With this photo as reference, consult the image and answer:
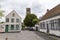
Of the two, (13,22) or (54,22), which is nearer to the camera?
(54,22)

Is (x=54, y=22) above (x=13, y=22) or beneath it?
beneath

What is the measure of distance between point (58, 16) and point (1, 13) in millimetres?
20212

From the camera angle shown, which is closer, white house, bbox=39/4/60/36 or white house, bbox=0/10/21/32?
white house, bbox=39/4/60/36

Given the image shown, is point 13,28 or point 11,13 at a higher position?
point 11,13

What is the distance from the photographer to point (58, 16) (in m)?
31.7

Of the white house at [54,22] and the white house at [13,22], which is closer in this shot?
the white house at [54,22]

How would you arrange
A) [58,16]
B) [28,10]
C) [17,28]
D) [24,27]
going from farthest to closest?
[28,10] < [24,27] < [17,28] < [58,16]

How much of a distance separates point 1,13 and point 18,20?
51.3 m

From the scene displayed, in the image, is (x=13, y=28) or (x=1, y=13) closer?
(x=1, y=13)

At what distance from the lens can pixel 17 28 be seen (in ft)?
207

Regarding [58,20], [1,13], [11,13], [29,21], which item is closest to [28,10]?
[29,21]

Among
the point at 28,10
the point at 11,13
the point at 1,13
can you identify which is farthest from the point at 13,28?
the point at 28,10

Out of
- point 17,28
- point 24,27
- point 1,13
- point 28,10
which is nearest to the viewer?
point 1,13

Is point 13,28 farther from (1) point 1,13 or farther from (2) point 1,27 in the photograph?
(1) point 1,13
